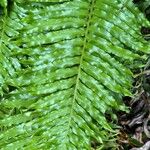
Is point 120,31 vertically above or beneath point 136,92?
above

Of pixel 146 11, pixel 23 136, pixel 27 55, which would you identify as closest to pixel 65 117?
pixel 23 136

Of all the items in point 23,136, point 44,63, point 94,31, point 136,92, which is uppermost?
point 94,31

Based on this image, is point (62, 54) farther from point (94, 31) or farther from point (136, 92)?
point (136, 92)

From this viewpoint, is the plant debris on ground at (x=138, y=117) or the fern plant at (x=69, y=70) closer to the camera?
the fern plant at (x=69, y=70)

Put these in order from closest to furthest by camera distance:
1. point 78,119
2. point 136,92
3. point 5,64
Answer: point 78,119
point 5,64
point 136,92

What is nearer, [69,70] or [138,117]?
[69,70]

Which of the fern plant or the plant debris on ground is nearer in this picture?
the fern plant

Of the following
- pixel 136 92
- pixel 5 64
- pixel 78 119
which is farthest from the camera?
pixel 136 92

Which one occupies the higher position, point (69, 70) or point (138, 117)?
point (69, 70)
